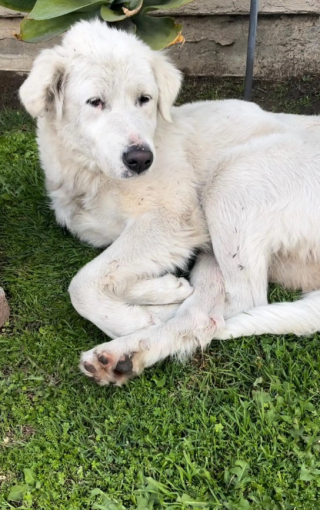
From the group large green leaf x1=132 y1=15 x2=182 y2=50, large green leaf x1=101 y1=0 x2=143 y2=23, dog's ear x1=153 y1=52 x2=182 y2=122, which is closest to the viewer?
dog's ear x1=153 y1=52 x2=182 y2=122

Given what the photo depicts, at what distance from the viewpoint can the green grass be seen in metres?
2.00

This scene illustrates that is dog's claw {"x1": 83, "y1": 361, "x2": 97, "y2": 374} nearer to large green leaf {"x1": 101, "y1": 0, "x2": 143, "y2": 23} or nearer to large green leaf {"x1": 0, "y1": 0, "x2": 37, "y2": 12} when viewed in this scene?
large green leaf {"x1": 101, "y1": 0, "x2": 143, "y2": 23}

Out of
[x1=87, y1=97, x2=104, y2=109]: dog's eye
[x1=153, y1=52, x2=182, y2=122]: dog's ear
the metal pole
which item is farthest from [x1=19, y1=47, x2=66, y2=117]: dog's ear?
the metal pole

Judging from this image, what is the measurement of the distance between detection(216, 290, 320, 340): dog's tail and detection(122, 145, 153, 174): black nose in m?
0.98

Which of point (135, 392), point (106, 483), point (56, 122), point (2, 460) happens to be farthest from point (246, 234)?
point (2, 460)

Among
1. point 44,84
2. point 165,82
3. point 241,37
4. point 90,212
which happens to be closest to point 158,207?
point 90,212

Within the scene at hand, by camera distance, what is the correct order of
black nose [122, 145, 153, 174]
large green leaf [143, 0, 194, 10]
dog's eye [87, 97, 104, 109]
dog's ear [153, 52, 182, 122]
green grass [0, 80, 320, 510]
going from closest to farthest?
1. green grass [0, 80, 320, 510]
2. black nose [122, 145, 153, 174]
3. dog's eye [87, 97, 104, 109]
4. dog's ear [153, 52, 182, 122]
5. large green leaf [143, 0, 194, 10]

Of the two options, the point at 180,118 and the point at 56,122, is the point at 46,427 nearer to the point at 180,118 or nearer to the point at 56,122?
the point at 56,122

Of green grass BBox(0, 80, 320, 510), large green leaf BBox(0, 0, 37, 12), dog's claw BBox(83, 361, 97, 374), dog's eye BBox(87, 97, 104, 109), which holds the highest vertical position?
large green leaf BBox(0, 0, 37, 12)

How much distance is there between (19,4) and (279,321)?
11.6 ft

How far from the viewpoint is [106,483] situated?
2057 mm

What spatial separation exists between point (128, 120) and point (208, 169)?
28.8 inches

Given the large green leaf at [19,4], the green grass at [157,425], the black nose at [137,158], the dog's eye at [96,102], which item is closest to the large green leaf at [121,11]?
the large green leaf at [19,4]

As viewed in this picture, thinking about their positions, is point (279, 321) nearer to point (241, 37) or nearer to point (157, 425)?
point (157, 425)
